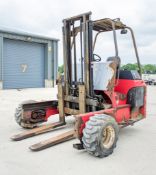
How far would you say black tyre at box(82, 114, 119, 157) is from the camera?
478 cm

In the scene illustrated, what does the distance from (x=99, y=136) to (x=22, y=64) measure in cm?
2124

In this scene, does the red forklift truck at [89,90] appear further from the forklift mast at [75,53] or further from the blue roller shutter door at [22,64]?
the blue roller shutter door at [22,64]

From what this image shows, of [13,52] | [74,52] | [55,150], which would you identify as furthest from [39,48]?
[55,150]

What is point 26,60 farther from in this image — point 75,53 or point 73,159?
point 73,159

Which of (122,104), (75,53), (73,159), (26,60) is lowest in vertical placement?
(73,159)

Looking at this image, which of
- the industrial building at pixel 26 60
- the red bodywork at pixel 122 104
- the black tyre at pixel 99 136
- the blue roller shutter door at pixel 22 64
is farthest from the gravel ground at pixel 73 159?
the blue roller shutter door at pixel 22 64

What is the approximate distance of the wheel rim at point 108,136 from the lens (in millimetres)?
5113

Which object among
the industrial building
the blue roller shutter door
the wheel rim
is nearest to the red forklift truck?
the wheel rim

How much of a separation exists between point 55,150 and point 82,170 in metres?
1.13

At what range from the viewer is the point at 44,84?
27094 mm

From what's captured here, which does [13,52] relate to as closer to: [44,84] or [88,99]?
[44,84]

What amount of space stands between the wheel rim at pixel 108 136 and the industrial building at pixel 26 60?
1858 cm

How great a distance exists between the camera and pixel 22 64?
25078mm

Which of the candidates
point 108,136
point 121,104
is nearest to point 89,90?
point 121,104
